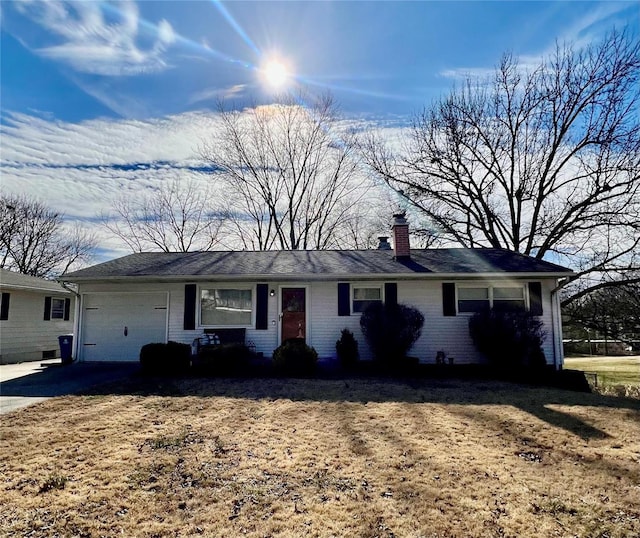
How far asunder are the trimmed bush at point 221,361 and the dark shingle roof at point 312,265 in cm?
216

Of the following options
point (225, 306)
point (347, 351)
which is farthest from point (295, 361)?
point (225, 306)

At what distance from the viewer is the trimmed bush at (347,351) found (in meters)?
10.8

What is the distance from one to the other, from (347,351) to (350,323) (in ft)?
2.88

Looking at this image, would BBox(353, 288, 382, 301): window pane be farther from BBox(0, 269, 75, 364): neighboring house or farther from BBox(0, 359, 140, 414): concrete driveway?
BBox(0, 269, 75, 364): neighboring house

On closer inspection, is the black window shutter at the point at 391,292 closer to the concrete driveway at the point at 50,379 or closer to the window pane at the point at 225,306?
the window pane at the point at 225,306

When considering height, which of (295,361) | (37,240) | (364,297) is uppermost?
(37,240)

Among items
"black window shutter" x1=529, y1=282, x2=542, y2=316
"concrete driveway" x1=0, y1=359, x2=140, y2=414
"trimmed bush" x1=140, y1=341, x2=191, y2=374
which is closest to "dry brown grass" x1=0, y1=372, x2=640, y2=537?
"concrete driveway" x1=0, y1=359, x2=140, y2=414

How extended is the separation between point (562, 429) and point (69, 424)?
672cm

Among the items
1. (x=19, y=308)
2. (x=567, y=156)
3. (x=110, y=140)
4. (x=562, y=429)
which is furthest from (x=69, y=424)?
(x=567, y=156)

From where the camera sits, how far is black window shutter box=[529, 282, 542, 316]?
36.1ft

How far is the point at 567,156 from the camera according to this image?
17359mm

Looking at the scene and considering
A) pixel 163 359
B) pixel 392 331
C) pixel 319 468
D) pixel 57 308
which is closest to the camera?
pixel 319 468

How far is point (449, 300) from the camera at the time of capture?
1127 centimetres

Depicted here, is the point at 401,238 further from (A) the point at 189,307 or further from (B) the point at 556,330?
(A) the point at 189,307
